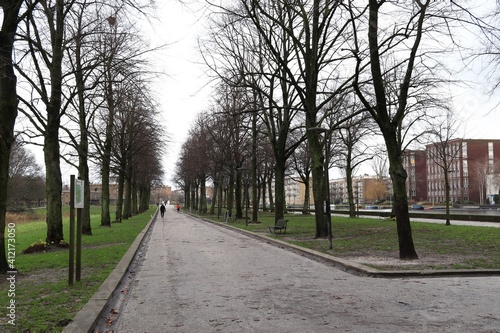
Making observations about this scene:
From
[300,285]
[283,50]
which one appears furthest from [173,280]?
[283,50]

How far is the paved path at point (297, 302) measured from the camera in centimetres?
585

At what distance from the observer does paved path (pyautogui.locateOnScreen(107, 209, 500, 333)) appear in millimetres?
5848

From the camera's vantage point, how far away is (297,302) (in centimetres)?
714

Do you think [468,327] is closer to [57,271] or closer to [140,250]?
[57,271]

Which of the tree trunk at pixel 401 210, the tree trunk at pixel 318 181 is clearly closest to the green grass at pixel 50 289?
the tree trunk at pixel 401 210

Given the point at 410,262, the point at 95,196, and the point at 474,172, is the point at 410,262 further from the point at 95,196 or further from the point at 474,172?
the point at 95,196

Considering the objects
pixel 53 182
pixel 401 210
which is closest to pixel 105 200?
pixel 53 182

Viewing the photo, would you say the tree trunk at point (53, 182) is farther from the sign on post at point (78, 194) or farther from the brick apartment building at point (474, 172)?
the brick apartment building at point (474, 172)

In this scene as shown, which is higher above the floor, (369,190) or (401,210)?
(369,190)

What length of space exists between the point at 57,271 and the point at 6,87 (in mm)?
4297

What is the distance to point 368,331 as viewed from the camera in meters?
5.53

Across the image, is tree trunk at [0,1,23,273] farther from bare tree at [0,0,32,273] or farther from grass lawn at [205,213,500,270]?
grass lawn at [205,213,500,270]

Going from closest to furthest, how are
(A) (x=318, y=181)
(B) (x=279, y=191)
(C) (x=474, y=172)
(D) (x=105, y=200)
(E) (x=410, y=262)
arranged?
(E) (x=410, y=262)
(A) (x=318, y=181)
(B) (x=279, y=191)
(D) (x=105, y=200)
(C) (x=474, y=172)

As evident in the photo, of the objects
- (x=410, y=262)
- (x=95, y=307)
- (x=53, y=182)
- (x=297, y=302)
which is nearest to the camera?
(x=95, y=307)
